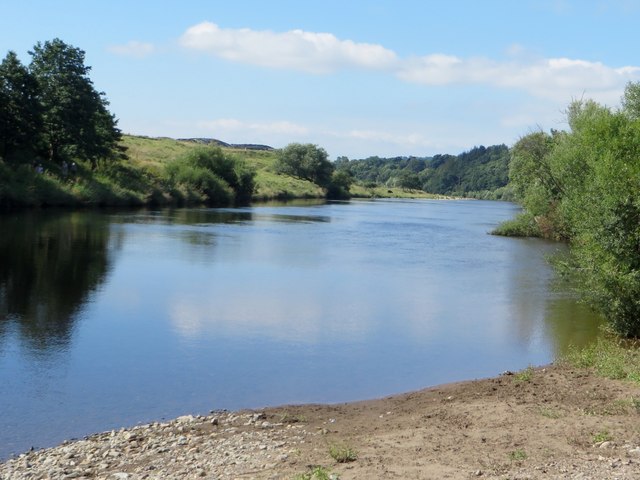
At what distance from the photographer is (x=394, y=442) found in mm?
8430

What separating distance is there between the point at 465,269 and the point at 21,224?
2413 cm

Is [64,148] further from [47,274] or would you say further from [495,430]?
→ [495,430]

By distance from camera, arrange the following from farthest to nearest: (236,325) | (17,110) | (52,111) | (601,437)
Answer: (52,111), (17,110), (236,325), (601,437)

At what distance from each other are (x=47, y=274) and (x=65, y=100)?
120 feet

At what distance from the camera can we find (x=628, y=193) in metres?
15.9

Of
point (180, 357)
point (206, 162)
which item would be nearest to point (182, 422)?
point (180, 357)

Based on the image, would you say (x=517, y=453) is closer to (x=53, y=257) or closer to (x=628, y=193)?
(x=628, y=193)

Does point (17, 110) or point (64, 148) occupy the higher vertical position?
point (17, 110)

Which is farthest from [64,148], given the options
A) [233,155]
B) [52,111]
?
[233,155]

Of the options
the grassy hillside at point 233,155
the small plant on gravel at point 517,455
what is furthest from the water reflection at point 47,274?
the grassy hillside at point 233,155

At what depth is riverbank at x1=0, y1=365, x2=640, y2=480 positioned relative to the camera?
7.27m

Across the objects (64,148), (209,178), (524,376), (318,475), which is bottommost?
(524,376)

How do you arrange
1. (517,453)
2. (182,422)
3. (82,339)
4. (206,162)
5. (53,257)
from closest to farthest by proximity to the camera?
(517,453)
(182,422)
(82,339)
(53,257)
(206,162)

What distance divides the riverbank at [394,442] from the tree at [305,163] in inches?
4143
